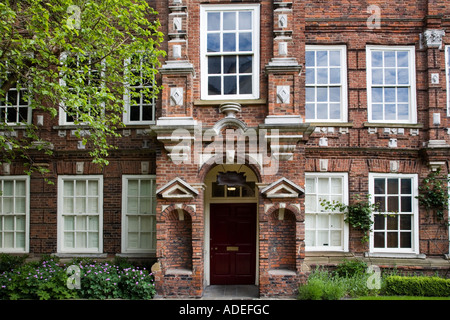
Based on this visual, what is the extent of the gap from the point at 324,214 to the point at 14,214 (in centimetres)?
910

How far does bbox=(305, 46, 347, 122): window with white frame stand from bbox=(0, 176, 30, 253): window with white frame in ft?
28.7

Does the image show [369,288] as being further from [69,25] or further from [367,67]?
[69,25]

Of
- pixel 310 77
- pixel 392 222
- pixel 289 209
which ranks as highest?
pixel 310 77

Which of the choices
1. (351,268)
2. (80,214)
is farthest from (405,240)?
(80,214)

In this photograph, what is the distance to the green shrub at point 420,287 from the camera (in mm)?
9500

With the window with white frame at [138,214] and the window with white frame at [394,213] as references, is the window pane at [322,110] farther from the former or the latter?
the window with white frame at [138,214]

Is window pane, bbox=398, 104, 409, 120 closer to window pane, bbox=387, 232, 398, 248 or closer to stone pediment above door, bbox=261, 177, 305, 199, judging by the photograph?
window pane, bbox=387, 232, 398, 248

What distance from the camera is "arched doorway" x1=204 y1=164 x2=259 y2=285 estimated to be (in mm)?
10586

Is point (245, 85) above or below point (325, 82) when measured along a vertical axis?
below

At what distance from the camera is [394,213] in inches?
420

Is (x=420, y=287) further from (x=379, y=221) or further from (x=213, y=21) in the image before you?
(x=213, y=21)

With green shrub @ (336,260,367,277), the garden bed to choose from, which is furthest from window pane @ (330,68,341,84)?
the garden bed

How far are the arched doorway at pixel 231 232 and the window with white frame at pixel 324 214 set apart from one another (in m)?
1.60
